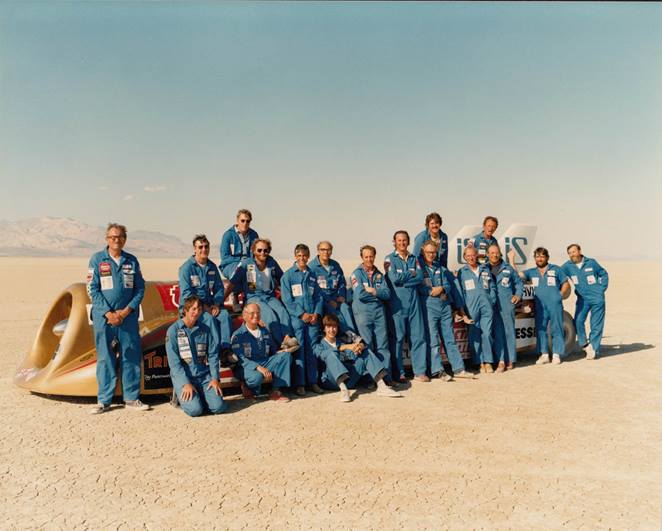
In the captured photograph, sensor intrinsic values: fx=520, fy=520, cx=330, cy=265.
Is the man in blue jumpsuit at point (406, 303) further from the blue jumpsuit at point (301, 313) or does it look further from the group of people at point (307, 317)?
the blue jumpsuit at point (301, 313)

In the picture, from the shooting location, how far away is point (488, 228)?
845cm

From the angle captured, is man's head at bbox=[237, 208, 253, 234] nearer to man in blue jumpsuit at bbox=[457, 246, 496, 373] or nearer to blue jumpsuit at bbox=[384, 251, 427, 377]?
blue jumpsuit at bbox=[384, 251, 427, 377]

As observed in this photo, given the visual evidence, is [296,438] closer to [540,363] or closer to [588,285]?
[540,363]

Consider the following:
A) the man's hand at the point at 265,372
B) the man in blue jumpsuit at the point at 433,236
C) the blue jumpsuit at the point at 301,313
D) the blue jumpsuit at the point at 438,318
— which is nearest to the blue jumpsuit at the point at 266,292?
the blue jumpsuit at the point at 301,313

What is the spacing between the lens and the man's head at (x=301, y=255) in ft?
20.7

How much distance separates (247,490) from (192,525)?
21.5 inches

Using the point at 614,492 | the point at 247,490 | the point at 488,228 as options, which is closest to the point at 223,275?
the point at 247,490

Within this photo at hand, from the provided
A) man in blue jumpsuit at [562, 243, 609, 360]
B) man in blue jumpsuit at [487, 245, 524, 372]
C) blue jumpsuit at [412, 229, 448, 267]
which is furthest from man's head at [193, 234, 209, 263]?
man in blue jumpsuit at [562, 243, 609, 360]

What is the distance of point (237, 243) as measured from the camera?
7.02 meters

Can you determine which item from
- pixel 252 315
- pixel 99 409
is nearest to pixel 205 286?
pixel 252 315

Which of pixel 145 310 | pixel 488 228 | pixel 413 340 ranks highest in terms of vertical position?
pixel 488 228

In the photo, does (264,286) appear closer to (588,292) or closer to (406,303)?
(406,303)

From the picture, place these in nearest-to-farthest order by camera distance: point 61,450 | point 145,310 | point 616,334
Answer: point 61,450 → point 145,310 → point 616,334

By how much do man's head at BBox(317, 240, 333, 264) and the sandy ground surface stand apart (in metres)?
1.78
